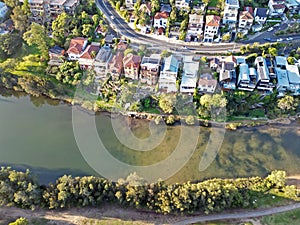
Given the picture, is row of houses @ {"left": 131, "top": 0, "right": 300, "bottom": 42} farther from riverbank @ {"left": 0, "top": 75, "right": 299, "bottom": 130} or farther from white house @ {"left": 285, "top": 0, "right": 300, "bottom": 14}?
riverbank @ {"left": 0, "top": 75, "right": 299, "bottom": 130}

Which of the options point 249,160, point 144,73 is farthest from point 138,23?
point 249,160

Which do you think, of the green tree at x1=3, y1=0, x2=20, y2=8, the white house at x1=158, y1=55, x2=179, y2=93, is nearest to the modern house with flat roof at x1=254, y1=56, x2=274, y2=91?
the white house at x1=158, y1=55, x2=179, y2=93

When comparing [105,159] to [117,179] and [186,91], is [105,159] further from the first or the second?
[186,91]

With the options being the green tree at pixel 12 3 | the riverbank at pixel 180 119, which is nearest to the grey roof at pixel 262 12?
the riverbank at pixel 180 119

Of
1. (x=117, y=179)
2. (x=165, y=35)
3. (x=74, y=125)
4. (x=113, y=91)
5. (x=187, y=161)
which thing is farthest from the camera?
(x=165, y=35)

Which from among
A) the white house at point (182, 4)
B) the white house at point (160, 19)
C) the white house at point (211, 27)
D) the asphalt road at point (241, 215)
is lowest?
the asphalt road at point (241, 215)

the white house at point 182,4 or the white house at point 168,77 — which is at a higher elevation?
the white house at point 182,4

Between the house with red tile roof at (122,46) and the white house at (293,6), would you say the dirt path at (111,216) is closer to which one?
the house with red tile roof at (122,46)
